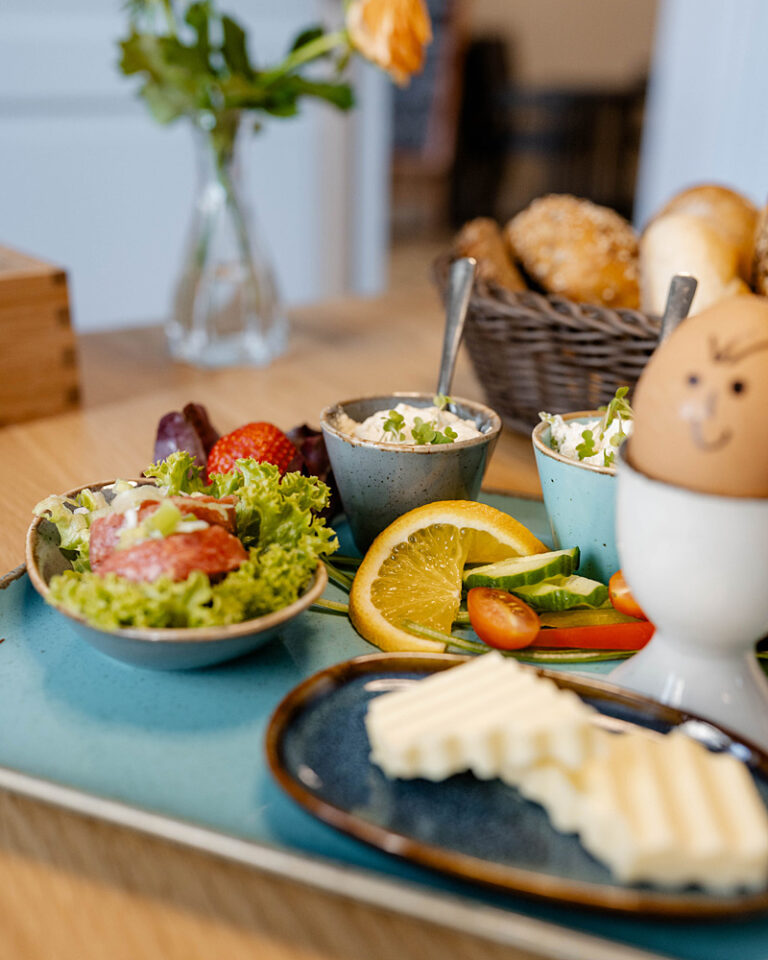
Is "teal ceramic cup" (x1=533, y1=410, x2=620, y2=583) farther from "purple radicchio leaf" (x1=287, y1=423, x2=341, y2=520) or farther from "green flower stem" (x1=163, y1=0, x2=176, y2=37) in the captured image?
"green flower stem" (x1=163, y1=0, x2=176, y2=37)

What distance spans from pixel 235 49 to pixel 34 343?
57cm

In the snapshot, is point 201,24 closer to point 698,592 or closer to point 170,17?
point 170,17

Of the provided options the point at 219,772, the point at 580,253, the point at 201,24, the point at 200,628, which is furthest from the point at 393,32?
the point at 219,772

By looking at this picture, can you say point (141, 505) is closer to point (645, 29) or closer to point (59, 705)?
point (59, 705)

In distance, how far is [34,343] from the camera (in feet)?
4.49

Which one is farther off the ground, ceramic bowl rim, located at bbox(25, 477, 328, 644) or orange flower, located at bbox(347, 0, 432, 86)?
orange flower, located at bbox(347, 0, 432, 86)

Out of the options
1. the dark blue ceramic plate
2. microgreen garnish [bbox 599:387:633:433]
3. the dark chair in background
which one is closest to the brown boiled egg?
the dark blue ceramic plate

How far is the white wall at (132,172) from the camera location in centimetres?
305

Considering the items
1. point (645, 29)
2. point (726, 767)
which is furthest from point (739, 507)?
point (645, 29)

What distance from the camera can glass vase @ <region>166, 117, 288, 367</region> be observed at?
1.59 metres

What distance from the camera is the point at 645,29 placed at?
8039 millimetres

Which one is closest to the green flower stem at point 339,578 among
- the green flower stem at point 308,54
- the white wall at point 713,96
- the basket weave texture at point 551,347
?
the basket weave texture at point 551,347

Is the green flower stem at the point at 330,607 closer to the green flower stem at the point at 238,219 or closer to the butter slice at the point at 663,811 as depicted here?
the butter slice at the point at 663,811

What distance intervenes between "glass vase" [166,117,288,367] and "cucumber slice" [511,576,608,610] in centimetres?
99
